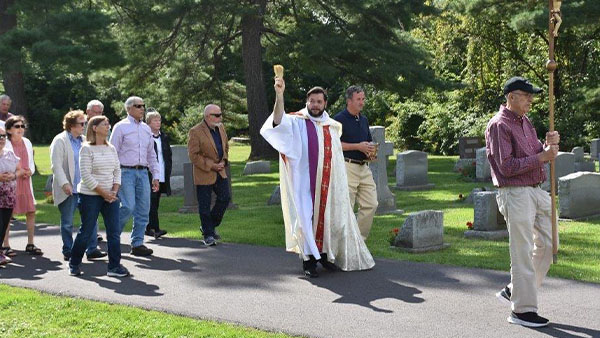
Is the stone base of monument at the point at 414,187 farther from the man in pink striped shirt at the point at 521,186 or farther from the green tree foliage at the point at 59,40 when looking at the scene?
the man in pink striped shirt at the point at 521,186

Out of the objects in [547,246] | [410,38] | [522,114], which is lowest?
[547,246]

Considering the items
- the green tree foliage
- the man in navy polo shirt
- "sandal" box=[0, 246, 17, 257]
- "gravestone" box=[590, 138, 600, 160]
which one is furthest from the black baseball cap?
"gravestone" box=[590, 138, 600, 160]

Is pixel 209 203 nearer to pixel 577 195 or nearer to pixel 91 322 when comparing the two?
pixel 91 322

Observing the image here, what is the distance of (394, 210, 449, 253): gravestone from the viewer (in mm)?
10297

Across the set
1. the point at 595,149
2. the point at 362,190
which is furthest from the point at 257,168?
the point at 362,190

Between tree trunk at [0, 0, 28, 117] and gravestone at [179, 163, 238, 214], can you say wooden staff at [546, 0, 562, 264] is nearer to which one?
gravestone at [179, 163, 238, 214]

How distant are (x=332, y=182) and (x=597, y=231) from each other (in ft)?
15.2

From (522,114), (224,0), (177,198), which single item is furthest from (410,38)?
(522,114)

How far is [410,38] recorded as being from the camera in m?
26.1

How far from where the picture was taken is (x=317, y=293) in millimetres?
8086

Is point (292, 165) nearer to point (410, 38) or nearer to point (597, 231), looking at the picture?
point (597, 231)

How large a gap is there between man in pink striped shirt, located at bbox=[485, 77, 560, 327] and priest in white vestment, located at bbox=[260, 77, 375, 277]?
8.48 ft

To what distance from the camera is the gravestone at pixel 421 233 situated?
10297 millimetres

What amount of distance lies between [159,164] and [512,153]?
721cm
